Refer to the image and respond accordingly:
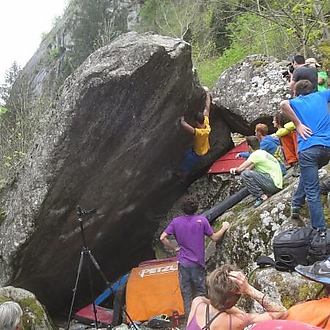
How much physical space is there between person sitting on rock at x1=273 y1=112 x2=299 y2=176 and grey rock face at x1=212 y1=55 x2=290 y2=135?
1574 millimetres

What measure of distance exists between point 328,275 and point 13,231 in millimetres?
5855

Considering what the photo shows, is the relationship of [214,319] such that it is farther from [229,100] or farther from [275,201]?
[229,100]

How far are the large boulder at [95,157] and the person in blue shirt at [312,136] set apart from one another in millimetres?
2277

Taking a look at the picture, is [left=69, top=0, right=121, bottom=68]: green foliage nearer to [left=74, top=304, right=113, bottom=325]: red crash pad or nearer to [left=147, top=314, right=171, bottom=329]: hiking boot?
[left=74, top=304, right=113, bottom=325]: red crash pad

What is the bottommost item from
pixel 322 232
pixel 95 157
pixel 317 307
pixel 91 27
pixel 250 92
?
pixel 322 232

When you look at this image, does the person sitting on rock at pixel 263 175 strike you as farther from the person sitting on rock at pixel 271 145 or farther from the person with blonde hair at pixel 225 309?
the person with blonde hair at pixel 225 309

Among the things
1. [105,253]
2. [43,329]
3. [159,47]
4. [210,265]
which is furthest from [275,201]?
[105,253]

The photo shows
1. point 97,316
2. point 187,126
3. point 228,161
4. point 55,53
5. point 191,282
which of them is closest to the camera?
point 191,282

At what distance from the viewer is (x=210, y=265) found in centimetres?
725

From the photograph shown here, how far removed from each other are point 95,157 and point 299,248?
11.9 ft

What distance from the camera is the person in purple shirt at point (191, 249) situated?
657 centimetres

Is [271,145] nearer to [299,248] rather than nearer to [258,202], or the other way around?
[258,202]


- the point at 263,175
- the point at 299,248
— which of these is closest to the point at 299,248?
the point at 299,248

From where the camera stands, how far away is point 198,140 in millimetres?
9156
